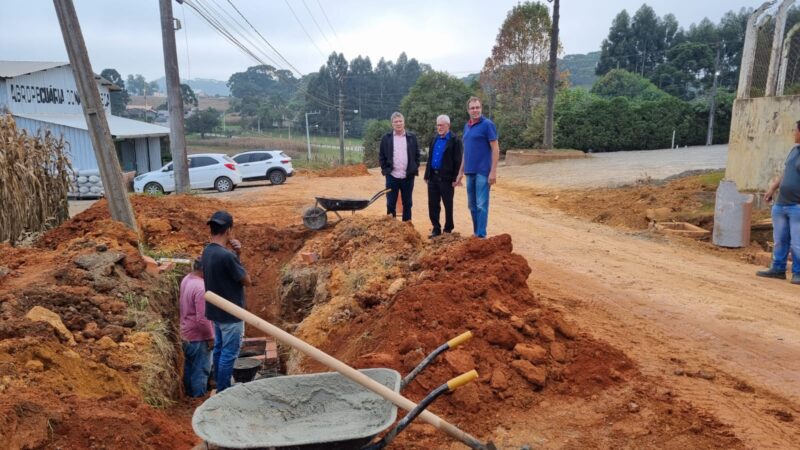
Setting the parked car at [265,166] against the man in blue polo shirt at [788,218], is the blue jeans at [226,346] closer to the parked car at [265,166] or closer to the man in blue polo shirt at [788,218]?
the man in blue polo shirt at [788,218]

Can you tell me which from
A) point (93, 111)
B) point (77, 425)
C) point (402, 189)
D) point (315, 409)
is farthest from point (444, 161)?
point (77, 425)

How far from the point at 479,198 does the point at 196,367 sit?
12.9 feet

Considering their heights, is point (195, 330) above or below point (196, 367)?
above

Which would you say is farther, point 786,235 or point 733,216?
point 733,216

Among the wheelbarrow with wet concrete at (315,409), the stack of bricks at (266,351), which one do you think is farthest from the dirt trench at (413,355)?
the wheelbarrow with wet concrete at (315,409)

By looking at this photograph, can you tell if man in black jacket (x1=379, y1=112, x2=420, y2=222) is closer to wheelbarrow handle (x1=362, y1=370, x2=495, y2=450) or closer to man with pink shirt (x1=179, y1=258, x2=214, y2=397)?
man with pink shirt (x1=179, y1=258, x2=214, y2=397)

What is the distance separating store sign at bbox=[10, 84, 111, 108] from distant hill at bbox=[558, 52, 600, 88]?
2676 inches

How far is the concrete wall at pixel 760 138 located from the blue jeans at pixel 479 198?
662 centimetres

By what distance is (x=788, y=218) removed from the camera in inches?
289

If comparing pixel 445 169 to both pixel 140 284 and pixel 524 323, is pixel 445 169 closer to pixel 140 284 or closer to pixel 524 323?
pixel 524 323

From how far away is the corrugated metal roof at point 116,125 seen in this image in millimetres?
24250

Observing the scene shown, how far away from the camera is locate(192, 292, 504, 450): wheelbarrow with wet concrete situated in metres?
3.16

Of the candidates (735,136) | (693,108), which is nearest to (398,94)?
(693,108)

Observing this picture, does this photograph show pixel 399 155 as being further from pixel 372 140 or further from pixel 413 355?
pixel 372 140
